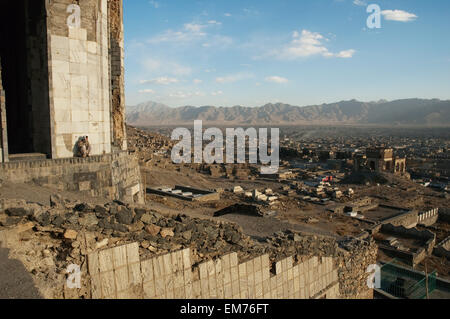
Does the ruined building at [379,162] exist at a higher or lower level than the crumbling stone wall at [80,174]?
lower

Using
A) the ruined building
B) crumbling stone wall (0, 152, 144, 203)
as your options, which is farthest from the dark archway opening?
the ruined building

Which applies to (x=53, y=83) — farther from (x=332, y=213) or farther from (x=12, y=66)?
(x=332, y=213)

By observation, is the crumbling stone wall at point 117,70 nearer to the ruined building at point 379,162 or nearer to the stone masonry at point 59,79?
the stone masonry at point 59,79

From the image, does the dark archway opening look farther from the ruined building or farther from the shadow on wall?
the ruined building

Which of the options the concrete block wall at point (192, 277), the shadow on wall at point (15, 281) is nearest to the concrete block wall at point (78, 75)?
the shadow on wall at point (15, 281)

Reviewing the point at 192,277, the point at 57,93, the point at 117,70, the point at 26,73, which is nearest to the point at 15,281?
the point at 192,277
